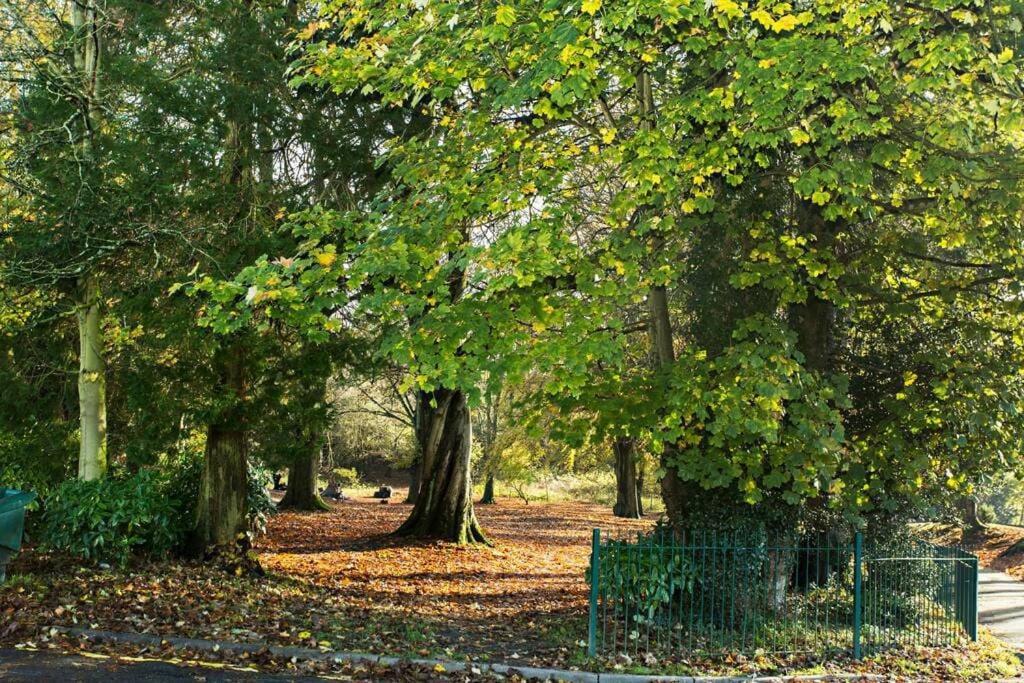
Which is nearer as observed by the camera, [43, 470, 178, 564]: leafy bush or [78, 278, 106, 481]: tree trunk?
[43, 470, 178, 564]: leafy bush

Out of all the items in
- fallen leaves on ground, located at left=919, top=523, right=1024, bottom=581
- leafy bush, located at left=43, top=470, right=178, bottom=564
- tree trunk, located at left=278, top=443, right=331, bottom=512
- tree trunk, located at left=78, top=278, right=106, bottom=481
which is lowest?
fallen leaves on ground, located at left=919, top=523, right=1024, bottom=581

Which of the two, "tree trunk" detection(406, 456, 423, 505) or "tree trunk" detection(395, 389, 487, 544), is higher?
"tree trunk" detection(395, 389, 487, 544)

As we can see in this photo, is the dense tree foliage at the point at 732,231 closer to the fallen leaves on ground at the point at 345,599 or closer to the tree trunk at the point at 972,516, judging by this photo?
the fallen leaves on ground at the point at 345,599

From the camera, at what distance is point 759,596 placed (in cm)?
1062

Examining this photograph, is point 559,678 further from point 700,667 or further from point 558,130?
point 558,130

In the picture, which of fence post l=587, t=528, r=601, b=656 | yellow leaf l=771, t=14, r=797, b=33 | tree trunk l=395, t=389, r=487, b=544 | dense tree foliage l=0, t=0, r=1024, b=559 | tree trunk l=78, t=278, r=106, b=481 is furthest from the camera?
tree trunk l=395, t=389, r=487, b=544

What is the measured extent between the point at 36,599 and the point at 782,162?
34.4ft

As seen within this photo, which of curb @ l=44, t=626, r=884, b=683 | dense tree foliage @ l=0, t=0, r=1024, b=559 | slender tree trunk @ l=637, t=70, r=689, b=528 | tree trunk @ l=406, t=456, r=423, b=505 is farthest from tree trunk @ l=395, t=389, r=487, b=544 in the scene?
Result: tree trunk @ l=406, t=456, r=423, b=505

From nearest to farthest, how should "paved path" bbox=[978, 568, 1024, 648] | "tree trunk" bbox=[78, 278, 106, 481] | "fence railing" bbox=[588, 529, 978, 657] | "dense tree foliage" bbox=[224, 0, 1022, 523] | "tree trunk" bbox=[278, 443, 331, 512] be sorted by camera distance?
"dense tree foliage" bbox=[224, 0, 1022, 523]
"fence railing" bbox=[588, 529, 978, 657]
"tree trunk" bbox=[78, 278, 106, 481]
"paved path" bbox=[978, 568, 1024, 648]
"tree trunk" bbox=[278, 443, 331, 512]

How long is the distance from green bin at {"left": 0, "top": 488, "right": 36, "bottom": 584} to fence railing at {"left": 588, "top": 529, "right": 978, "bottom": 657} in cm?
632

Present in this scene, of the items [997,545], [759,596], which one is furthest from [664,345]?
[997,545]

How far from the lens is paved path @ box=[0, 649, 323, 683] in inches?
291

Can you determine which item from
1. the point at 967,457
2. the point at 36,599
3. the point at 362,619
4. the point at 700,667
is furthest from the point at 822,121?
the point at 36,599

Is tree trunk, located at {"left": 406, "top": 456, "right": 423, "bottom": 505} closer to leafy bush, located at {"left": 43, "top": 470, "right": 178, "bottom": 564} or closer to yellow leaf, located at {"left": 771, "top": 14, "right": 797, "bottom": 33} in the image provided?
leafy bush, located at {"left": 43, "top": 470, "right": 178, "bottom": 564}
